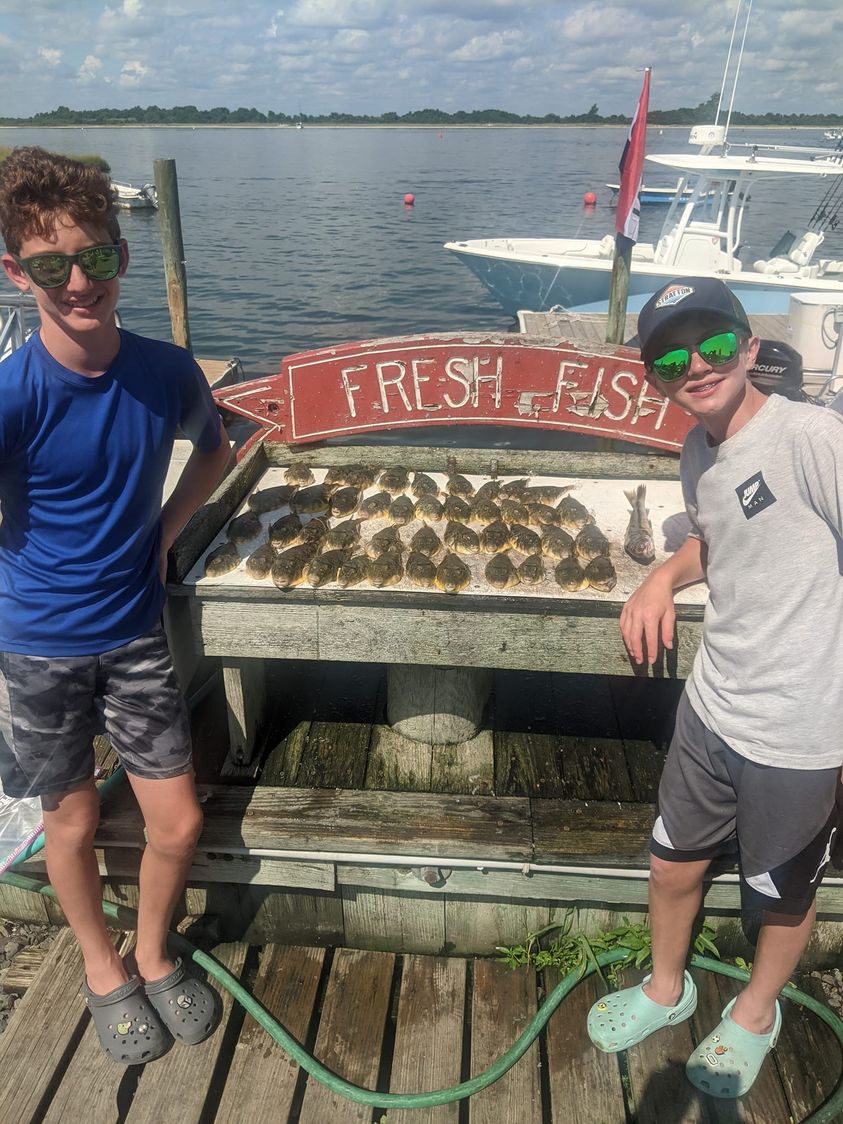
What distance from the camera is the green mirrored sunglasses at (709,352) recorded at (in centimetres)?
234

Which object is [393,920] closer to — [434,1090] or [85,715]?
[434,1090]

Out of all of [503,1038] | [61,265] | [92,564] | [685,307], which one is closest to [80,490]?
[92,564]

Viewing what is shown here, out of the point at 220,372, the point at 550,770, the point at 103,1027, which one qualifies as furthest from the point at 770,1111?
the point at 220,372

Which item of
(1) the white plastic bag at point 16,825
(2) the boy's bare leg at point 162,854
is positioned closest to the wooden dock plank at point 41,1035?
(2) the boy's bare leg at point 162,854

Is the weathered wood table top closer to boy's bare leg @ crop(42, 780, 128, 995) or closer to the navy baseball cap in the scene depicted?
boy's bare leg @ crop(42, 780, 128, 995)

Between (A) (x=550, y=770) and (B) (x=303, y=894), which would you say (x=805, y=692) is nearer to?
(A) (x=550, y=770)

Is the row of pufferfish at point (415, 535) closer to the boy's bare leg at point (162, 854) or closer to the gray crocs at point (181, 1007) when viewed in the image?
the boy's bare leg at point (162, 854)

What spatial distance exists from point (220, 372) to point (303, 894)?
11490 millimetres

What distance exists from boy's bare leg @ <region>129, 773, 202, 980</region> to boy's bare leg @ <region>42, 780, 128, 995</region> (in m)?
0.13

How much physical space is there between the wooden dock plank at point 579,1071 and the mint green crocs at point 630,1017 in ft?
0.22

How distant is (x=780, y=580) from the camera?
2.36 m

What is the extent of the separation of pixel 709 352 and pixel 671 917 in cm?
204

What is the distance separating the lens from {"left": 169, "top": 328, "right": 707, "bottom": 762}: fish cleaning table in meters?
3.35

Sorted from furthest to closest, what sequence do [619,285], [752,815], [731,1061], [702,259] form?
[702,259]
[619,285]
[731,1061]
[752,815]
